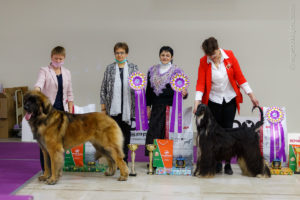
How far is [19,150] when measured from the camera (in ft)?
19.0

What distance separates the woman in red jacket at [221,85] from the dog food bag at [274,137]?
0.50m

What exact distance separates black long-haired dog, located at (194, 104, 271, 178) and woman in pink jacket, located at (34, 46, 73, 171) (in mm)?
1437

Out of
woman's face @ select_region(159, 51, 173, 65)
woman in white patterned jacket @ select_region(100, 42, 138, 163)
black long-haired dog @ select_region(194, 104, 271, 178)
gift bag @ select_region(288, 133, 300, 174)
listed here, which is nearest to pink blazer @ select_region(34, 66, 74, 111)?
woman in white patterned jacket @ select_region(100, 42, 138, 163)

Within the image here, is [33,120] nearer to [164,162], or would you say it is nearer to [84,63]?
[164,162]

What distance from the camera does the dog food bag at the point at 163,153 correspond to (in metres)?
4.44

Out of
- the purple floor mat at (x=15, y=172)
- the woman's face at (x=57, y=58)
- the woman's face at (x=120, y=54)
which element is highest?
the woman's face at (x=120, y=54)

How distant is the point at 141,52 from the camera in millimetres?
7180

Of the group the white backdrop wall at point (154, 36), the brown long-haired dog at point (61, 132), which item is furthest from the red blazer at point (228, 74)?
the white backdrop wall at point (154, 36)

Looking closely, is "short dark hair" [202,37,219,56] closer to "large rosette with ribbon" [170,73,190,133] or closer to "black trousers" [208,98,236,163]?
"large rosette with ribbon" [170,73,190,133]

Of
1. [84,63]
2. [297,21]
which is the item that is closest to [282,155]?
[297,21]

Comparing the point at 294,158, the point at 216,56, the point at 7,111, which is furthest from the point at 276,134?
the point at 7,111

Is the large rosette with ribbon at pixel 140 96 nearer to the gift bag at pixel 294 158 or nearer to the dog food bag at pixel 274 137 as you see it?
the dog food bag at pixel 274 137

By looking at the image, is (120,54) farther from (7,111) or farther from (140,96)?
(7,111)

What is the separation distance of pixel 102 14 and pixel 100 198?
4382mm
